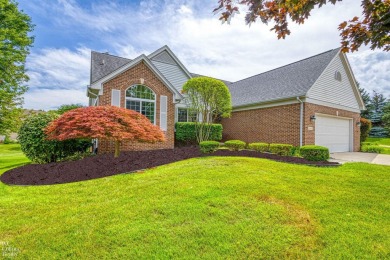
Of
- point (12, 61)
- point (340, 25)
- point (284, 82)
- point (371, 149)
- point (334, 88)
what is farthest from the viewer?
point (12, 61)

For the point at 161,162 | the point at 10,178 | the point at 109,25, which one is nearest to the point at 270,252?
the point at 161,162

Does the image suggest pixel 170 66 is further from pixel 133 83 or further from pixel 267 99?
pixel 267 99

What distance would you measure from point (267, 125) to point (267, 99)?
1651 millimetres

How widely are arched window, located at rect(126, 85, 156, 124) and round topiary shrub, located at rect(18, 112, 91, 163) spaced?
334cm

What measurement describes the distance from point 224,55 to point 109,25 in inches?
272

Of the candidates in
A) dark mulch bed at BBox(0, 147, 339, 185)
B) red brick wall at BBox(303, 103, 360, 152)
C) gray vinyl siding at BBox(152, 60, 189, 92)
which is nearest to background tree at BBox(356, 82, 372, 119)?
red brick wall at BBox(303, 103, 360, 152)

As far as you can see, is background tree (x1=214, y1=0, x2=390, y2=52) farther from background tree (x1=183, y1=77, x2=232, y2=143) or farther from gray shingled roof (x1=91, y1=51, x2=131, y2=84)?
gray shingled roof (x1=91, y1=51, x2=131, y2=84)

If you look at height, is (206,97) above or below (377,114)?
below

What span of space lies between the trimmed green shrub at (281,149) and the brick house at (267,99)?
5.35ft

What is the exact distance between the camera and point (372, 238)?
9.16ft

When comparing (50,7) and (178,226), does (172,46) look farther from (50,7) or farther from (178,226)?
(178,226)

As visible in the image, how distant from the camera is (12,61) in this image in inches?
563

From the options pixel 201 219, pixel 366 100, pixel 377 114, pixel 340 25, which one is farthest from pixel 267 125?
pixel 377 114

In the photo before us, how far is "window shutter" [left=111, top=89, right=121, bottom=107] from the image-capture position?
32.9ft
